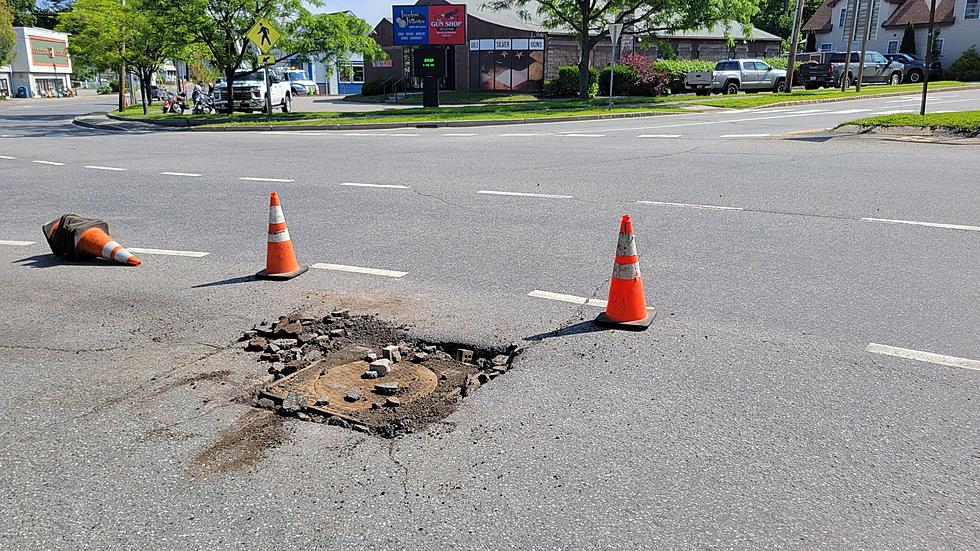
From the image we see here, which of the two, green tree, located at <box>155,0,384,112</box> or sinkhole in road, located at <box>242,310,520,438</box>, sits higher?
green tree, located at <box>155,0,384,112</box>

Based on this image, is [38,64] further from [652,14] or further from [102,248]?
[102,248]

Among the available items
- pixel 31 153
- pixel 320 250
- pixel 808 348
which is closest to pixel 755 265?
pixel 808 348

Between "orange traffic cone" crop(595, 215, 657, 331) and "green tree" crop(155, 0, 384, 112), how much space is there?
24.9 meters

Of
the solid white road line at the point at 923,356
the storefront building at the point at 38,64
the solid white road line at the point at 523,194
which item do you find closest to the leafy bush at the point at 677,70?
the solid white road line at the point at 523,194

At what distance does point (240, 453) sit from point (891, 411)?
3216 millimetres

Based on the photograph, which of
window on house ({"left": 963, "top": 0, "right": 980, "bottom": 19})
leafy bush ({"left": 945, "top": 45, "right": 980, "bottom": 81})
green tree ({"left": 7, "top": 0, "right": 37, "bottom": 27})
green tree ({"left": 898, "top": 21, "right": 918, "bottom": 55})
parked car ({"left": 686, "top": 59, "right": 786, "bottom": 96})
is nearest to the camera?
parked car ({"left": 686, "top": 59, "right": 786, "bottom": 96})

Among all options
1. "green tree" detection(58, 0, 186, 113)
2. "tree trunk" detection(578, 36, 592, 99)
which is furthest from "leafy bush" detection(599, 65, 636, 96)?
"green tree" detection(58, 0, 186, 113)

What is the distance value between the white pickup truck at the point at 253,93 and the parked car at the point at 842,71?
85.7 feet

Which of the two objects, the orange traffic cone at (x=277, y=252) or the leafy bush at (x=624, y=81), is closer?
the orange traffic cone at (x=277, y=252)

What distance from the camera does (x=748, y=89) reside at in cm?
3997

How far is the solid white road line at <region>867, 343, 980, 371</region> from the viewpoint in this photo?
4484 millimetres

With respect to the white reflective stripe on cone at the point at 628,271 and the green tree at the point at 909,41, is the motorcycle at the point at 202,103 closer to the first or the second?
the white reflective stripe on cone at the point at 628,271

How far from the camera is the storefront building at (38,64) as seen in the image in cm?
7656

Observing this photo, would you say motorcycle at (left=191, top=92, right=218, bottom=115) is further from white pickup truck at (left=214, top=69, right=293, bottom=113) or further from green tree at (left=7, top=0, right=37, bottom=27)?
green tree at (left=7, top=0, right=37, bottom=27)
